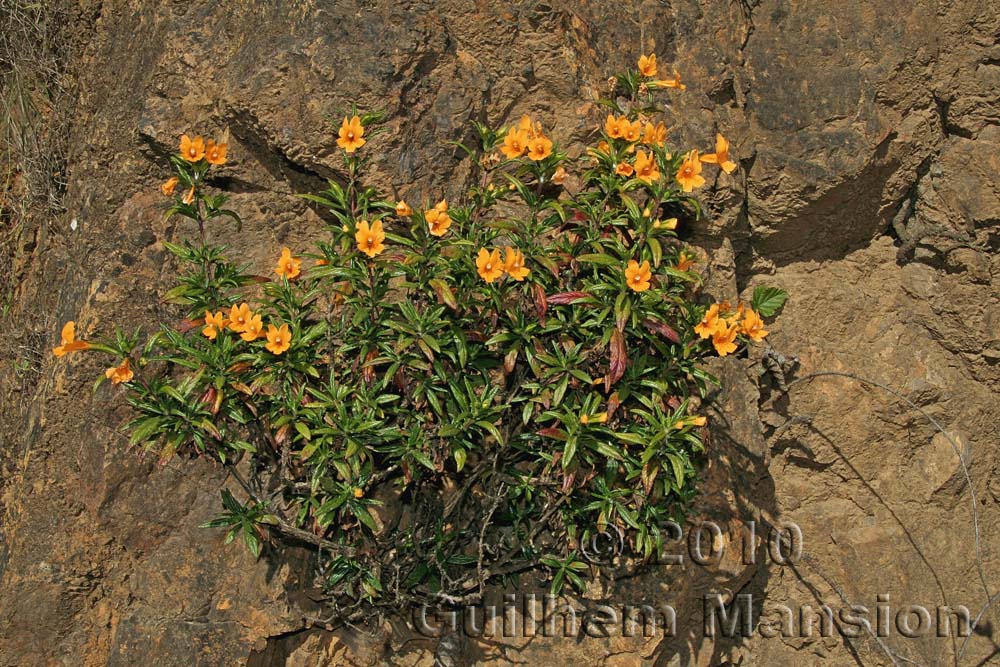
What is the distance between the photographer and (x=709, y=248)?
4.23 m

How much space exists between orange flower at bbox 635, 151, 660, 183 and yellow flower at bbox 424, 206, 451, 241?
75 centimetres

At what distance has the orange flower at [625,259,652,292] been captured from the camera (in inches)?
132

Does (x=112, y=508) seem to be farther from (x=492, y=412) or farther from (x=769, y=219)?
(x=769, y=219)

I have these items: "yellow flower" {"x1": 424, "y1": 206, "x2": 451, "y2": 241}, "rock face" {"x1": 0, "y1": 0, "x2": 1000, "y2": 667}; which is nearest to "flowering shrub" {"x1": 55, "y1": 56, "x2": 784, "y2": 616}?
"yellow flower" {"x1": 424, "y1": 206, "x2": 451, "y2": 241}

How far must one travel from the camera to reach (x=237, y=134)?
415cm

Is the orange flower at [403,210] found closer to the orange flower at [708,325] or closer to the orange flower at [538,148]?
the orange flower at [538,148]

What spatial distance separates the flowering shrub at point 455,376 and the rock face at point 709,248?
0.30 m

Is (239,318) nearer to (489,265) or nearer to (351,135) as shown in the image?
(351,135)

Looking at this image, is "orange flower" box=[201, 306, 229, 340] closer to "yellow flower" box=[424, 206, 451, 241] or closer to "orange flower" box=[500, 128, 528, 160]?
"yellow flower" box=[424, 206, 451, 241]

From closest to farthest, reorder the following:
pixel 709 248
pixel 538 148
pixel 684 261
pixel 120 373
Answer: pixel 120 373, pixel 538 148, pixel 684 261, pixel 709 248

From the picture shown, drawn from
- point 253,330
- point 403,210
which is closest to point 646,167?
point 403,210

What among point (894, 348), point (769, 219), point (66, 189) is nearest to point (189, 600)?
point (66, 189)

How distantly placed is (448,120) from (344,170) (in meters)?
0.51

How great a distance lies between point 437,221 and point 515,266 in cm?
36
